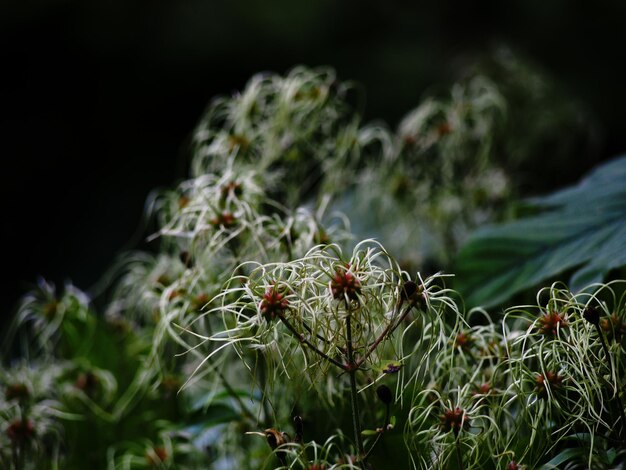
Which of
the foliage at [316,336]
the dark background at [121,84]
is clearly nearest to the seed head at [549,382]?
the foliage at [316,336]

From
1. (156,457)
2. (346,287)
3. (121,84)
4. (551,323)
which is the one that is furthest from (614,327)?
(121,84)

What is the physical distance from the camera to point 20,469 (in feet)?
1.74

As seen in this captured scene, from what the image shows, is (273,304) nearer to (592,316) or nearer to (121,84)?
(592,316)

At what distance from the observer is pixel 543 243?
0.56 metres

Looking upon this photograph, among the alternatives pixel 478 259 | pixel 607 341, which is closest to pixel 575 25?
pixel 478 259

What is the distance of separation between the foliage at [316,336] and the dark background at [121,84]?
1443mm

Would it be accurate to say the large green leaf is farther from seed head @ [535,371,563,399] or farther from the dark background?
the dark background

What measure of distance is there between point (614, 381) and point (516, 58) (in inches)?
28.3

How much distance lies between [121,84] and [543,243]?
2.27 meters

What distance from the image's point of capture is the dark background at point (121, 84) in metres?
2.26

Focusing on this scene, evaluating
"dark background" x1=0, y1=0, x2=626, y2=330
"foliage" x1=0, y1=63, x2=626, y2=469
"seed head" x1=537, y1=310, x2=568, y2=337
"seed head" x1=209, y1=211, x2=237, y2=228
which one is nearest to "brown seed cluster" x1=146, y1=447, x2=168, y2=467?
"foliage" x1=0, y1=63, x2=626, y2=469

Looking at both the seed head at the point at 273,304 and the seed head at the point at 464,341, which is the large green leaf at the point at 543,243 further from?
the seed head at the point at 273,304

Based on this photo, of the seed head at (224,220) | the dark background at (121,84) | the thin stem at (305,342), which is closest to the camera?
the thin stem at (305,342)

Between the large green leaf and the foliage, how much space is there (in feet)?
0.09
